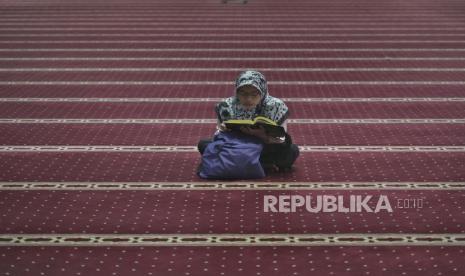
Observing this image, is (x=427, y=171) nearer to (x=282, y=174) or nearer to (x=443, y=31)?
(x=282, y=174)

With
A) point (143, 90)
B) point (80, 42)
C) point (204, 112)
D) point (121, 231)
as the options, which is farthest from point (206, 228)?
point (80, 42)

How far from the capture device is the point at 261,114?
338cm

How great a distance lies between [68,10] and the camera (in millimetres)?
10820

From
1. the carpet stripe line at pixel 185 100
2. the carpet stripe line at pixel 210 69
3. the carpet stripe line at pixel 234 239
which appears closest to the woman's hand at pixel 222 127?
the carpet stripe line at pixel 234 239

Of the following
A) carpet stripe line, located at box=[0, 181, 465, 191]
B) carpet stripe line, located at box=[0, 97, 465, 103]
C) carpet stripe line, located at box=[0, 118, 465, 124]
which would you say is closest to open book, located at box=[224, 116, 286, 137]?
carpet stripe line, located at box=[0, 181, 465, 191]

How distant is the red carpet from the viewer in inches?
102

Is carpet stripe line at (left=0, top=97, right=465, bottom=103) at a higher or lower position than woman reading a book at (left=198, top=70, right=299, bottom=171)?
lower

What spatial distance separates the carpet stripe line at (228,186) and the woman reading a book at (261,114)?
16cm

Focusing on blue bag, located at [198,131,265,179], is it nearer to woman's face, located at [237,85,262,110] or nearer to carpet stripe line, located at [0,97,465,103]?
woman's face, located at [237,85,262,110]

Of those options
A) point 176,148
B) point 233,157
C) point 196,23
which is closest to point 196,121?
point 176,148

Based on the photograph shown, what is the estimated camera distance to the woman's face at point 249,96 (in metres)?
3.28

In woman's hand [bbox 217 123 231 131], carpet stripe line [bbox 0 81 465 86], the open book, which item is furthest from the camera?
carpet stripe line [bbox 0 81 465 86]

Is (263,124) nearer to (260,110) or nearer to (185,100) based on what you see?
(260,110)

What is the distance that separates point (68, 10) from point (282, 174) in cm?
812
